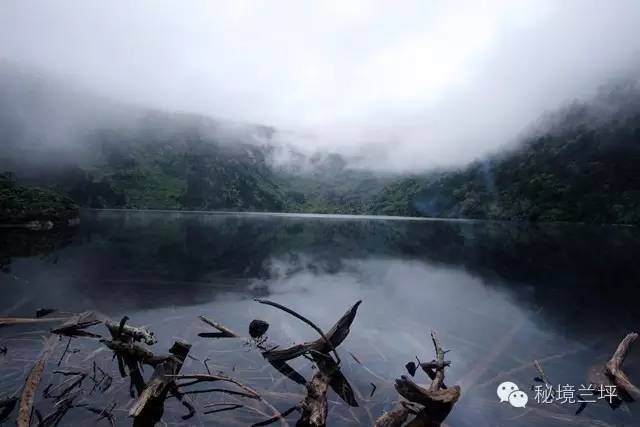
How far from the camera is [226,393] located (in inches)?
636

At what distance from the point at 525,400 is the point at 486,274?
1884 inches

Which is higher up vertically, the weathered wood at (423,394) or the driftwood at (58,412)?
the weathered wood at (423,394)

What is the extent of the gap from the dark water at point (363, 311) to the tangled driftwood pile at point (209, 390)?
47cm

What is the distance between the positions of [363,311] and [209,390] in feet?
76.9

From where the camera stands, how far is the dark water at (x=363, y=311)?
16.6m

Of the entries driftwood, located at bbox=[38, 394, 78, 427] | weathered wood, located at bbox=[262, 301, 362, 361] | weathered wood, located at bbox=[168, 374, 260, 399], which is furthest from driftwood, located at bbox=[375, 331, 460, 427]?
driftwood, located at bbox=[38, 394, 78, 427]

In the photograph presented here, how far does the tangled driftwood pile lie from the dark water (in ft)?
1.55

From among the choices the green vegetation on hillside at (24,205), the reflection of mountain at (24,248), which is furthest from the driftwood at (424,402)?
the green vegetation on hillside at (24,205)

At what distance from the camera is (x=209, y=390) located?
1623cm

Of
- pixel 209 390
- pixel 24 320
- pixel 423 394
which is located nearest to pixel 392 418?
pixel 423 394

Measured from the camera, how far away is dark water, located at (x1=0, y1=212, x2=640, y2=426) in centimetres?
1664

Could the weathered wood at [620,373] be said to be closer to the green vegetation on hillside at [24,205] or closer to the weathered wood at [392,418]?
the weathered wood at [392,418]

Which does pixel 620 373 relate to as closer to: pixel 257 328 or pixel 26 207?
pixel 257 328

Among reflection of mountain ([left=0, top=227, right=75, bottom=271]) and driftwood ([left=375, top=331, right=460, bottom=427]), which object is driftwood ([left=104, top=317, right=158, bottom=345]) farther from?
reflection of mountain ([left=0, top=227, right=75, bottom=271])
